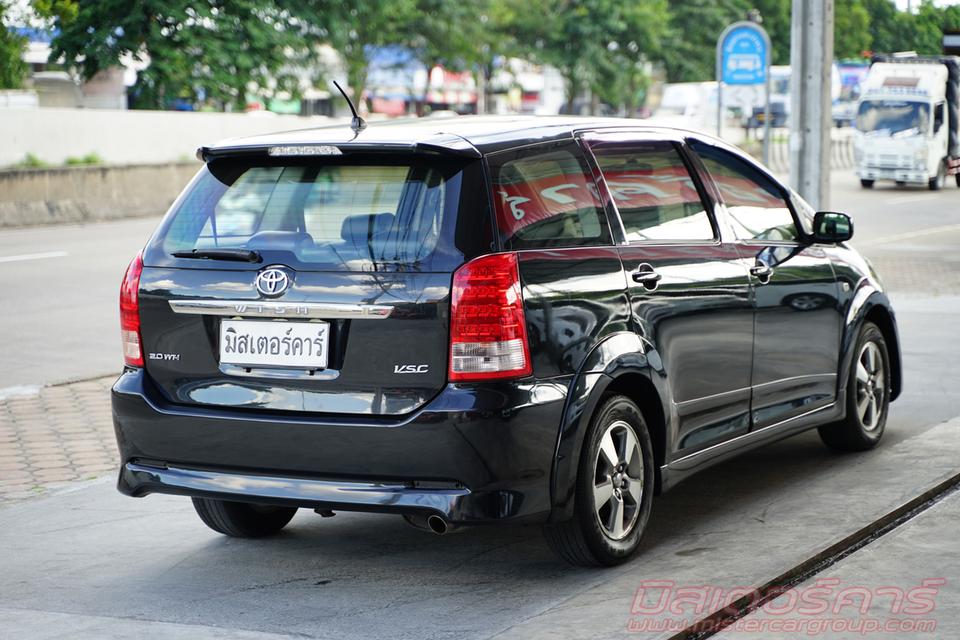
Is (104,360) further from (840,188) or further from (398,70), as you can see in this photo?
(398,70)

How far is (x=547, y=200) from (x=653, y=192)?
0.74 metres

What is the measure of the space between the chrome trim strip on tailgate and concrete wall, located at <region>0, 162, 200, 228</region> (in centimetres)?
1686

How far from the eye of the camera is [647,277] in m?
5.37

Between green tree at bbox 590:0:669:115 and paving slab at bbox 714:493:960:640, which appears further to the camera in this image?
→ green tree at bbox 590:0:669:115

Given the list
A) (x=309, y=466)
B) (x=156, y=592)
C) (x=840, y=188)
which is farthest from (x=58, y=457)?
(x=840, y=188)

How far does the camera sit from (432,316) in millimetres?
4680

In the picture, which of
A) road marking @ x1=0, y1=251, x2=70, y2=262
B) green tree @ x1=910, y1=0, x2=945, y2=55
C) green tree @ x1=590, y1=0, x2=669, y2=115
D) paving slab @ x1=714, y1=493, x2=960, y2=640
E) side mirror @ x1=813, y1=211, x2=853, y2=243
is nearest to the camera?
paving slab @ x1=714, y1=493, x2=960, y2=640

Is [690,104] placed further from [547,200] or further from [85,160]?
[547,200]

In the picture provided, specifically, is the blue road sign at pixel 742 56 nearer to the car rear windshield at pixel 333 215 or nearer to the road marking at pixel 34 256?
the road marking at pixel 34 256

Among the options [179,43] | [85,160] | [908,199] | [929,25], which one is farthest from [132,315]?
[179,43]

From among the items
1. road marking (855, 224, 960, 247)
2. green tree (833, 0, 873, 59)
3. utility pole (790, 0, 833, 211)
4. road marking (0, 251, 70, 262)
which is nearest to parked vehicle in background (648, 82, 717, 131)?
green tree (833, 0, 873, 59)

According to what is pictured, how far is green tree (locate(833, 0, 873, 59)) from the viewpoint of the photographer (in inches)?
2000

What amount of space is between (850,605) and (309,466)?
171cm

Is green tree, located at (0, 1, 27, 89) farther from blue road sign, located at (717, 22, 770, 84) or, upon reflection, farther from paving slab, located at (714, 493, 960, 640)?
paving slab, located at (714, 493, 960, 640)
